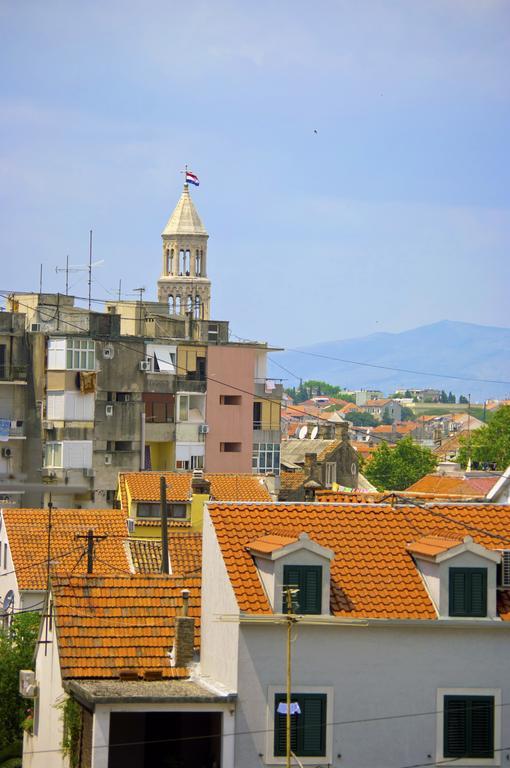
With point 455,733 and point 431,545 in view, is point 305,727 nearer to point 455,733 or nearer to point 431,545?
point 455,733

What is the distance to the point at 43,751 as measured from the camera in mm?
32562

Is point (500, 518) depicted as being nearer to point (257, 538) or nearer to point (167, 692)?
point (257, 538)

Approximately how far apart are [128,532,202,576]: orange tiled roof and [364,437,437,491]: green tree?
368 feet

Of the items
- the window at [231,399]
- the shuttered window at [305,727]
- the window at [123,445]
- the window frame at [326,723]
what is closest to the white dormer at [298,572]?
the window frame at [326,723]

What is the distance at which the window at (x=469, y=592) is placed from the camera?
28.1 meters

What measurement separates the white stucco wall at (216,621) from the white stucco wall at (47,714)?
2.71 meters

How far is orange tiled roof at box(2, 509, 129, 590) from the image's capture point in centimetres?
4944

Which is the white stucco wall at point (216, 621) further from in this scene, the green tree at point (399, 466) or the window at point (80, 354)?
the green tree at point (399, 466)

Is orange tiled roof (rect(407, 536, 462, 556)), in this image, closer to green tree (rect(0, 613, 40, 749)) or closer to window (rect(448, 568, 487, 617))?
window (rect(448, 568, 487, 617))

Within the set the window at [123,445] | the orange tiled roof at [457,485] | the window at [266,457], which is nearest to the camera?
the orange tiled roof at [457,485]

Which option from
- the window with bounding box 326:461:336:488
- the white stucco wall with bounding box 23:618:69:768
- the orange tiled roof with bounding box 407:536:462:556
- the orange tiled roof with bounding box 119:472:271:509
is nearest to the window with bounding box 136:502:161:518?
the orange tiled roof with bounding box 119:472:271:509

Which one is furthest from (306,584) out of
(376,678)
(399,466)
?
(399,466)

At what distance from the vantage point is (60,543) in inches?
2040

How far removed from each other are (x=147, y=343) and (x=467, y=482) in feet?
82.4
